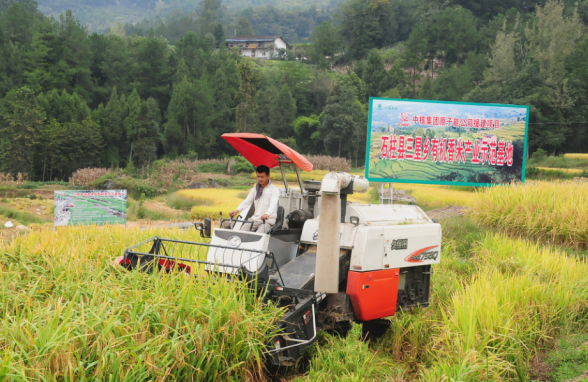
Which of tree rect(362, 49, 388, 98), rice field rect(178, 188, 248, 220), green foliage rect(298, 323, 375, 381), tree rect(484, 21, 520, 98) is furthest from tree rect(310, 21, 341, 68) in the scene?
green foliage rect(298, 323, 375, 381)

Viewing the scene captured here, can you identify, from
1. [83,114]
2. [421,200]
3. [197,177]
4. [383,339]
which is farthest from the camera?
[83,114]

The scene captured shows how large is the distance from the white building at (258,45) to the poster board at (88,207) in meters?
108

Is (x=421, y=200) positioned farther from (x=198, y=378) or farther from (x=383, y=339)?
(x=198, y=378)

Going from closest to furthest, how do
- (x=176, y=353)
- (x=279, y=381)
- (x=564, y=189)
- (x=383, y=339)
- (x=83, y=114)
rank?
1. (x=176, y=353)
2. (x=279, y=381)
3. (x=383, y=339)
4. (x=564, y=189)
5. (x=83, y=114)

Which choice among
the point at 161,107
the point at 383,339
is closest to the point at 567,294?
the point at 383,339

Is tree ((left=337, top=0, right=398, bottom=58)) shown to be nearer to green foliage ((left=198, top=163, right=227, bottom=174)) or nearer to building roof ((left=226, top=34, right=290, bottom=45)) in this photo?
building roof ((left=226, top=34, right=290, bottom=45))

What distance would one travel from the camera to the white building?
118m

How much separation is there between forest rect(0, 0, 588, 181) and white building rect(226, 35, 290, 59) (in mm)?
30757

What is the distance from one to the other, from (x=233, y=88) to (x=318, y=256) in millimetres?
64971

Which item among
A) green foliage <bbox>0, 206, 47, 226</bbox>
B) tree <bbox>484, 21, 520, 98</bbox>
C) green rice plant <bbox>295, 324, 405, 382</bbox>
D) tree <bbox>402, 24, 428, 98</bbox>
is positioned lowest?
green foliage <bbox>0, 206, 47, 226</bbox>

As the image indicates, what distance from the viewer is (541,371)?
5.75 m

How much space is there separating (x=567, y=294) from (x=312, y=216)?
3.50m

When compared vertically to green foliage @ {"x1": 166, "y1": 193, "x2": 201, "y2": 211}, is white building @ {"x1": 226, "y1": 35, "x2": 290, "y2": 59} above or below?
above

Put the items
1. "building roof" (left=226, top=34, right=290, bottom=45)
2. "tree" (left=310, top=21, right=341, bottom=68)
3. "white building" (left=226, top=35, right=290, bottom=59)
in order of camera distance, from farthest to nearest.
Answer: "building roof" (left=226, top=34, right=290, bottom=45) < "white building" (left=226, top=35, right=290, bottom=59) < "tree" (left=310, top=21, right=341, bottom=68)
